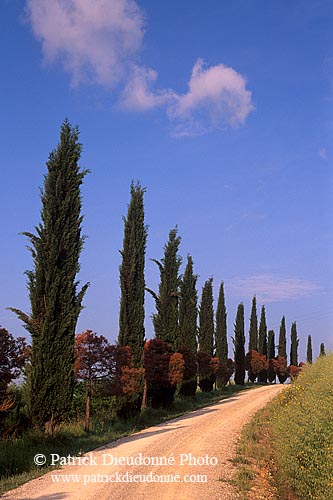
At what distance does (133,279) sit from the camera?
2284 centimetres

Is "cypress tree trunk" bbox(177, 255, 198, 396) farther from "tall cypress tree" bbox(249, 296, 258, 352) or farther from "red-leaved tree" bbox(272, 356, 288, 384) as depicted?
"red-leaved tree" bbox(272, 356, 288, 384)

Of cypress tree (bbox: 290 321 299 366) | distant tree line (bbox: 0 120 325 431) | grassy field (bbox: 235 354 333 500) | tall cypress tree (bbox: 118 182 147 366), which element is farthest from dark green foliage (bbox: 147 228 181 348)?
cypress tree (bbox: 290 321 299 366)

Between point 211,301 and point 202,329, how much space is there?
330 centimetres

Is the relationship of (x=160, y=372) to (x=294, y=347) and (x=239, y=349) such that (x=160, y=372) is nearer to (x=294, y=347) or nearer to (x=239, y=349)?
(x=239, y=349)

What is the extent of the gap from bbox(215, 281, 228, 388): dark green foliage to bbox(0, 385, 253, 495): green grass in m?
24.1

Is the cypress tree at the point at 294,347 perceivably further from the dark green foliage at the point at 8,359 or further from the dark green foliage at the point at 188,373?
the dark green foliage at the point at 8,359

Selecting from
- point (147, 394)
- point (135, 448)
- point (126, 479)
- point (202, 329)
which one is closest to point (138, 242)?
point (147, 394)

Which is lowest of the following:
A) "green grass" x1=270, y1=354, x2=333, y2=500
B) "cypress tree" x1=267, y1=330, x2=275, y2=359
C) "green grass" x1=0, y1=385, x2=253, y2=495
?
"green grass" x1=0, y1=385, x2=253, y2=495

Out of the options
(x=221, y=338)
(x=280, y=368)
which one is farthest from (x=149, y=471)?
(x=280, y=368)

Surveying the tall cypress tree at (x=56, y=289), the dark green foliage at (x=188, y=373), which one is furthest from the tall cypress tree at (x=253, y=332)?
the tall cypress tree at (x=56, y=289)

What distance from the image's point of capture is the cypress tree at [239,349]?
49688 mm

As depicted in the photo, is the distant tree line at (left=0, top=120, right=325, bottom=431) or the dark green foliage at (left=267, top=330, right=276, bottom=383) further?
the dark green foliage at (left=267, top=330, right=276, bottom=383)

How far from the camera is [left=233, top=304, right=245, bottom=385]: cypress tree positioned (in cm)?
4969

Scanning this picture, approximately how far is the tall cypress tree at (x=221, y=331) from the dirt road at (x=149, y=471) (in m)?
29.8
